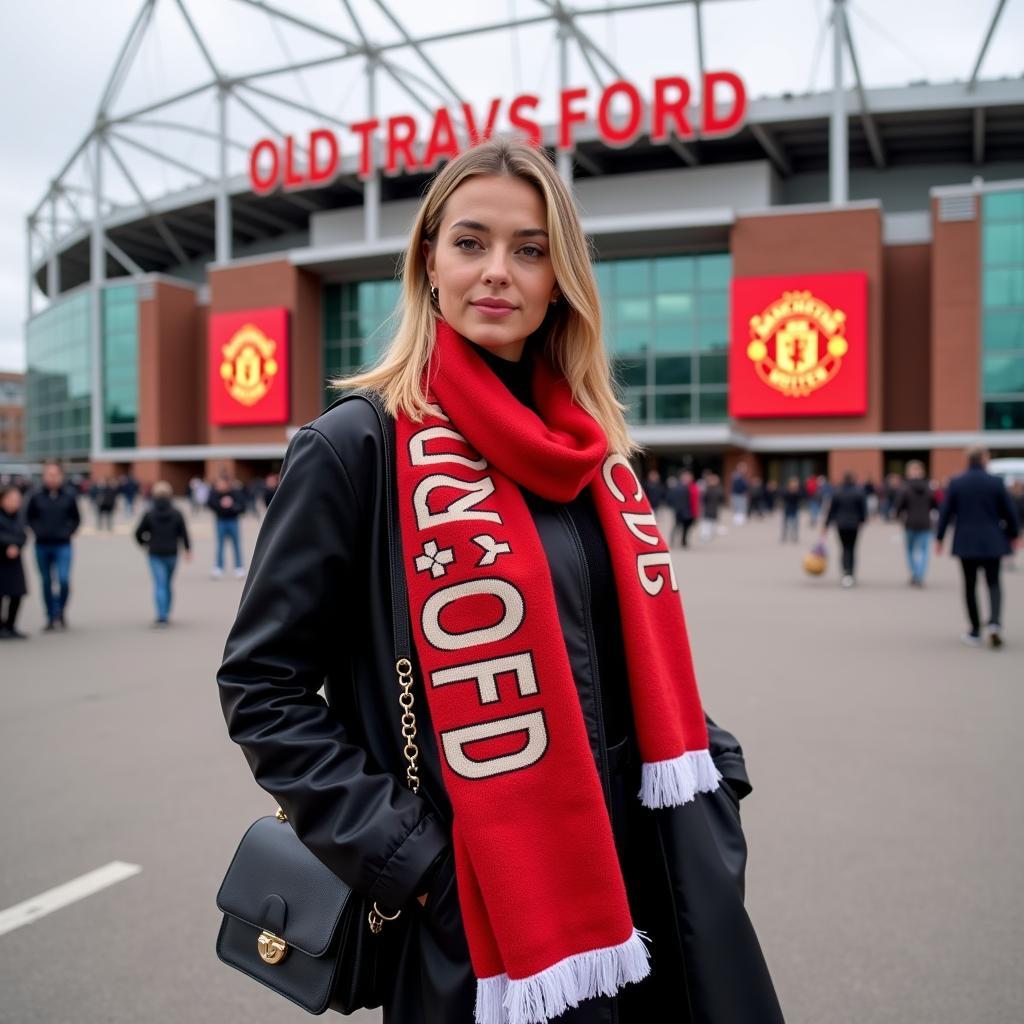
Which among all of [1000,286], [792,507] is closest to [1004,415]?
[1000,286]

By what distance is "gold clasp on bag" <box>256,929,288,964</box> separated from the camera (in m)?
1.57

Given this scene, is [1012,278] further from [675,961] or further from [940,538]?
[675,961]

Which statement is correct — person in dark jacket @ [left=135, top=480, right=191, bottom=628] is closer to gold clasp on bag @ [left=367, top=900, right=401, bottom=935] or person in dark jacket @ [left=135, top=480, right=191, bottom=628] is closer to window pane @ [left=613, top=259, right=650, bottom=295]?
gold clasp on bag @ [left=367, top=900, right=401, bottom=935]

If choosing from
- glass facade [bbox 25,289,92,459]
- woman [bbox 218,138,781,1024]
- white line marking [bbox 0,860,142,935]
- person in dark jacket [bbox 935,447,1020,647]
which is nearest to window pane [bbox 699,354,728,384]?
person in dark jacket [bbox 935,447,1020,647]

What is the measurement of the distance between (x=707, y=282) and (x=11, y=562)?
33.7 metres

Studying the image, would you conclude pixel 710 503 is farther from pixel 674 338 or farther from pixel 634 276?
pixel 634 276

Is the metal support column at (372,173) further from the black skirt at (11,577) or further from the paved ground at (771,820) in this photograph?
the paved ground at (771,820)

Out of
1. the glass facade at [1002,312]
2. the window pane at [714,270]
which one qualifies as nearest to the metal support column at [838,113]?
the window pane at [714,270]

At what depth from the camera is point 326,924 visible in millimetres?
1528

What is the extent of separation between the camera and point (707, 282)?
3912cm

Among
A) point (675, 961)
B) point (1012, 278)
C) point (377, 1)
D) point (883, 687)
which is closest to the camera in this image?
point (675, 961)

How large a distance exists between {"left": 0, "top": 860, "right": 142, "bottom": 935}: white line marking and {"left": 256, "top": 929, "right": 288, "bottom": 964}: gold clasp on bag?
2.35 metres

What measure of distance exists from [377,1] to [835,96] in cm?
1920

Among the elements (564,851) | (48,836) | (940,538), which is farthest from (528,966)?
(940,538)
